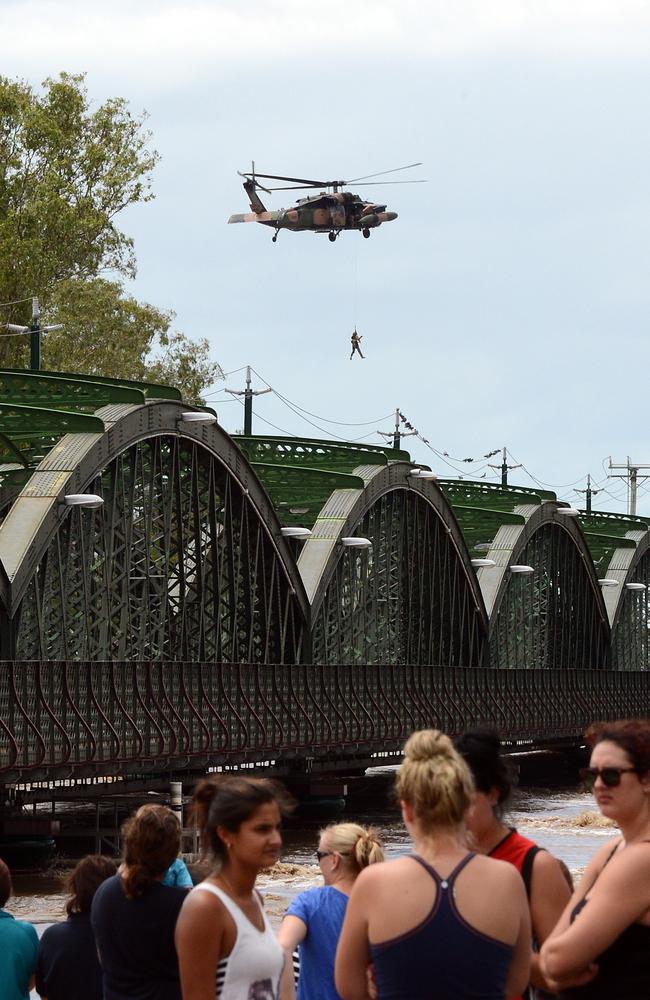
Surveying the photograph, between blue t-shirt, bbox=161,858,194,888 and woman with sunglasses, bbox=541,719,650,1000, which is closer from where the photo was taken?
woman with sunglasses, bbox=541,719,650,1000

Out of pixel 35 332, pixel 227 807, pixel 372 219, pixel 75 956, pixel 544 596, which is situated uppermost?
pixel 372 219

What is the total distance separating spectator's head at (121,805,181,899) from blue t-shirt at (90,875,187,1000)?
5 centimetres

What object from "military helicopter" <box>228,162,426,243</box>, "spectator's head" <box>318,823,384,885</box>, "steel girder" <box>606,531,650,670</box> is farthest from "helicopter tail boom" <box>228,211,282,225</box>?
"spectator's head" <box>318,823,384,885</box>

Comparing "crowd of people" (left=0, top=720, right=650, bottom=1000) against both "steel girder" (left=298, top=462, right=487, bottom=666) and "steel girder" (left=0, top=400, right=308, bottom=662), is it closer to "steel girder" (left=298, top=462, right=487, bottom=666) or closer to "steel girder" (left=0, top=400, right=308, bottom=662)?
"steel girder" (left=0, top=400, right=308, bottom=662)

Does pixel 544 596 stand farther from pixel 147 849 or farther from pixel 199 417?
pixel 147 849

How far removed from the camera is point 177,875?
8.48 metres

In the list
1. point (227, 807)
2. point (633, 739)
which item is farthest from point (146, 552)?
point (633, 739)

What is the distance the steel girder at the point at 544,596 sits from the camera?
247ft

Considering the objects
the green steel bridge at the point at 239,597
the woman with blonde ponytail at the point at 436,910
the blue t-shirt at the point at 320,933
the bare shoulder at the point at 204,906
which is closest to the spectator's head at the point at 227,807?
the bare shoulder at the point at 204,906

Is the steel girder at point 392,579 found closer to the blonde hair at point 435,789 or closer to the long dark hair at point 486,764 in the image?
the long dark hair at point 486,764

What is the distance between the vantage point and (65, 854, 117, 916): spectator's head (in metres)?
8.81

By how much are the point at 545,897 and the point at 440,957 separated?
107cm

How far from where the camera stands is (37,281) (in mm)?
68875

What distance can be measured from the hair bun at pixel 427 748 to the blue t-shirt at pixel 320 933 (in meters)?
2.40
